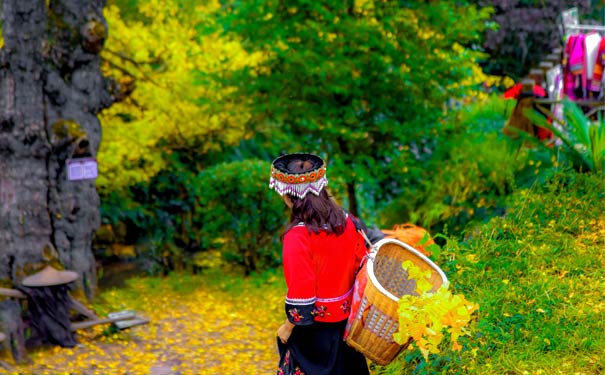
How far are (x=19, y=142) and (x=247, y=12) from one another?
10.0ft

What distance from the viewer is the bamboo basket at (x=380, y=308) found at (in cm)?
375

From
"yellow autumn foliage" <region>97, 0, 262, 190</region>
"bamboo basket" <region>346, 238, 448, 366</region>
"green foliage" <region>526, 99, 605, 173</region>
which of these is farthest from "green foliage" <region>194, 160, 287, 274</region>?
"bamboo basket" <region>346, 238, 448, 366</region>

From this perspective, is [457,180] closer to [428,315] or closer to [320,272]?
[320,272]

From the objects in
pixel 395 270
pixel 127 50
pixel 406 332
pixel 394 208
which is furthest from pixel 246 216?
pixel 406 332

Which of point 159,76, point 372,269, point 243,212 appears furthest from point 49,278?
point 372,269

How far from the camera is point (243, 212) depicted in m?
10.4

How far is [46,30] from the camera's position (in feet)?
25.1

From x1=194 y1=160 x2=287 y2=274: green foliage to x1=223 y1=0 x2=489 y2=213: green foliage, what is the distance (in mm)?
1643

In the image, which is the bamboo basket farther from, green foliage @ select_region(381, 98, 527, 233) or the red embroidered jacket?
green foliage @ select_region(381, 98, 527, 233)

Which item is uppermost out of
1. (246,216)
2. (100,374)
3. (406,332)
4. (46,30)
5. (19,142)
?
(46,30)

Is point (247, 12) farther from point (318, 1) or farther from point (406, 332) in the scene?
point (406, 332)

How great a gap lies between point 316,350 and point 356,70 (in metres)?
4.71

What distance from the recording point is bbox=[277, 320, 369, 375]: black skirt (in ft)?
13.8

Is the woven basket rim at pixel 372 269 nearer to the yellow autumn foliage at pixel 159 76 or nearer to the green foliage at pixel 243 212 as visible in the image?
the yellow autumn foliage at pixel 159 76
